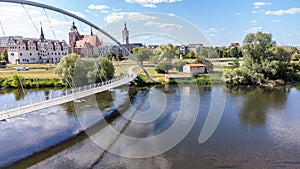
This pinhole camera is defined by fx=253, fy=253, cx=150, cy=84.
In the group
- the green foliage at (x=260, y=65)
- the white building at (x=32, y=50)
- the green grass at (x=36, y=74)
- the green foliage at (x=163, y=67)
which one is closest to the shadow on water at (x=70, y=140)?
the green grass at (x=36, y=74)

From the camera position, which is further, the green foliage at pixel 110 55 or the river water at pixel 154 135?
the green foliage at pixel 110 55

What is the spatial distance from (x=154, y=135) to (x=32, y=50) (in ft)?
132

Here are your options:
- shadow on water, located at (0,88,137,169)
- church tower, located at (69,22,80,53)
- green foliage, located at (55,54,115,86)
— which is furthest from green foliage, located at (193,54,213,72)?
church tower, located at (69,22,80,53)

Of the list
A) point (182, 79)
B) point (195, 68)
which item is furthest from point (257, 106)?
point (195, 68)

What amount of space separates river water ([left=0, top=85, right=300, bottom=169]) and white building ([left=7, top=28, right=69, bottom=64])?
29.3 m

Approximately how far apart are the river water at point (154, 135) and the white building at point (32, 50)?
2934cm

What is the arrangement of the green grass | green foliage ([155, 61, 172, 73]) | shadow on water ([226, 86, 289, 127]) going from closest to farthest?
1. shadow on water ([226, 86, 289, 127])
2. the green grass
3. green foliage ([155, 61, 172, 73])

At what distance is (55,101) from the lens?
12000 mm

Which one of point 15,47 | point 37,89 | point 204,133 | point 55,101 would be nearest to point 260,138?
point 204,133

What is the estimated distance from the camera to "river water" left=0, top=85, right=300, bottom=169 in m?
9.28

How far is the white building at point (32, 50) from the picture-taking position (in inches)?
1695

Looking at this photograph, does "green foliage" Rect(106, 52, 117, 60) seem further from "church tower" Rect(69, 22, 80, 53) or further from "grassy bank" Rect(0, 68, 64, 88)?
"church tower" Rect(69, 22, 80, 53)

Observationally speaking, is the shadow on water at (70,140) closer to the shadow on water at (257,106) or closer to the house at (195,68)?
the shadow on water at (257,106)

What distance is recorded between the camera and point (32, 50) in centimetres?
4525
